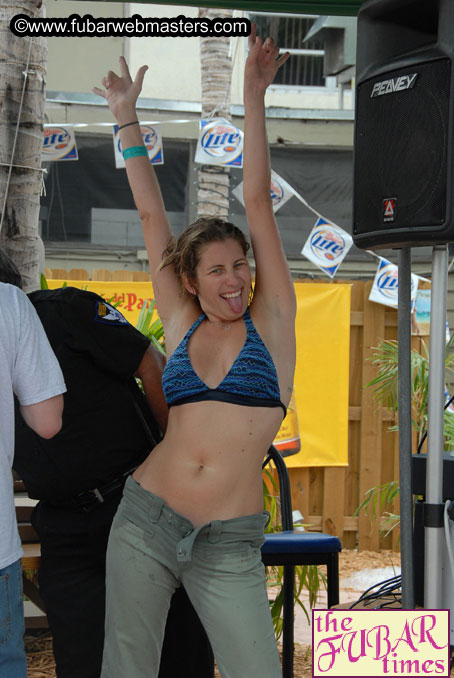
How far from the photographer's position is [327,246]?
7355 millimetres

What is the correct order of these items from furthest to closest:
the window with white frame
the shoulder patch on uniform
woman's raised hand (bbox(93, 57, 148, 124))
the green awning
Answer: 1. the window with white frame
2. the green awning
3. woman's raised hand (bbox(93, 57, 148, 124))
4. the shoulder patch on uniform

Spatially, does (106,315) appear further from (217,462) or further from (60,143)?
(60,143)

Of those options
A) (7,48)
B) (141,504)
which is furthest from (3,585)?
(7,48)

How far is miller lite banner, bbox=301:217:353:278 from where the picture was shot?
7.28 m

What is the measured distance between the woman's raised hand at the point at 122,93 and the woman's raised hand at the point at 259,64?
0.41 metres

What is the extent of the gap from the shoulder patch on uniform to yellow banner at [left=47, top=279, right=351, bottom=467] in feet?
14.6

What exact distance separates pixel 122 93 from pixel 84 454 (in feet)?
3.90

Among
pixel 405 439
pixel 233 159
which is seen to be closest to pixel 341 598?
pixel 233 159

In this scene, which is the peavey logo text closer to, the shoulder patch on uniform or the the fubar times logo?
the shoulder patch on uniform

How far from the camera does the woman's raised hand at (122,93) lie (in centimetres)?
273

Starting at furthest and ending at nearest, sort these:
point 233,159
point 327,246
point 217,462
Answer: point 327,246 → point 233,159 → point 217,462

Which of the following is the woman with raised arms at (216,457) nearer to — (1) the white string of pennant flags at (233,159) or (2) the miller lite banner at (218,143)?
(1) the white string of pennant flags at (233,159)

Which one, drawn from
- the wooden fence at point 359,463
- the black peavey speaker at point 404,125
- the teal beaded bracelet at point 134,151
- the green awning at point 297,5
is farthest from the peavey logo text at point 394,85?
the wooden fence at point 359,463

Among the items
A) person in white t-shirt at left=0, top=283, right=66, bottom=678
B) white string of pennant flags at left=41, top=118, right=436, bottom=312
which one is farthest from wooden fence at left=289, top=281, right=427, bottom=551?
person in white t-shirt at left=0, top=283, right=66, bottom=678
